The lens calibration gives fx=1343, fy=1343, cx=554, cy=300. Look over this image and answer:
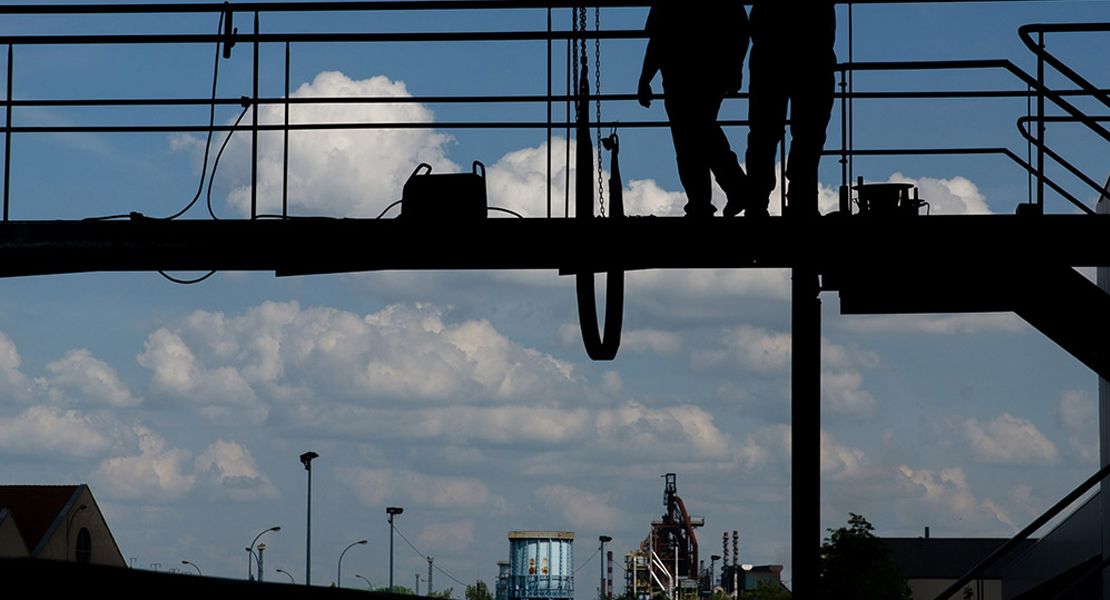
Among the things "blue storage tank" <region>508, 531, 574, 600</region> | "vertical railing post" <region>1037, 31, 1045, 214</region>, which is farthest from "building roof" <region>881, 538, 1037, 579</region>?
"vertical railing post" <region>1037, 31, 1045, 214</region>

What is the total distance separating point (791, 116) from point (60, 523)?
5756cm

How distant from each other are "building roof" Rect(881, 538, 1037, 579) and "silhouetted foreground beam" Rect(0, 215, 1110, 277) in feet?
388

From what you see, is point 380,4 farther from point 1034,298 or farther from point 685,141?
point 1034,298

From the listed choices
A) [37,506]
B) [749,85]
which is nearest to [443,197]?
[749,85]

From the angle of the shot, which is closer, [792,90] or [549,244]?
[792,90]

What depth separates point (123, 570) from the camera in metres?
3.68

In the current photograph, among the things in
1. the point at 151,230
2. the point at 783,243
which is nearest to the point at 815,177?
the point at 783,243

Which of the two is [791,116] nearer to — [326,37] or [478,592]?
[326,37]

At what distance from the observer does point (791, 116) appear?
8.62 meters

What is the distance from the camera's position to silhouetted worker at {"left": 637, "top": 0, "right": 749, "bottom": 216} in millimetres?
8383

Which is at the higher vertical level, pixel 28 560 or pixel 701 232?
pixel 701 232

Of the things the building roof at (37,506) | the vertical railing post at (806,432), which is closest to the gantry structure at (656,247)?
the vertical railing post at (806,432)

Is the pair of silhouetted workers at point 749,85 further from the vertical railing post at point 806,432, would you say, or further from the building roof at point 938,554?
the building roof at point 938,554

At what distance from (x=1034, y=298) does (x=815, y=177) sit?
171 centimetres
